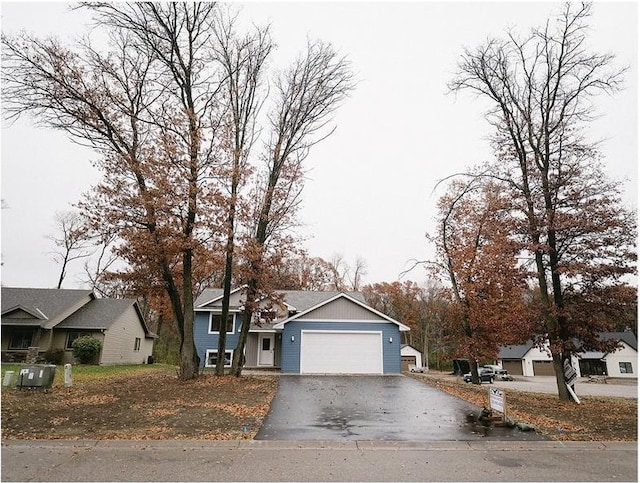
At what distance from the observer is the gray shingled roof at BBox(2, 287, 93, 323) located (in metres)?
24.4

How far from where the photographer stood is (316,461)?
18.3 ft

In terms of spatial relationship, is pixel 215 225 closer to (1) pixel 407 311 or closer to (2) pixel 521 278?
(2) pixel 521 278

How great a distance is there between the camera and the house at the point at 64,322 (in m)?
24.0

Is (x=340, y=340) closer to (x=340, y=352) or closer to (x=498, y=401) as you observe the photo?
(x=340, y=352)

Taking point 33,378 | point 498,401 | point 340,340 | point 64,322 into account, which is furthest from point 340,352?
point 64,322

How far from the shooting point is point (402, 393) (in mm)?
13211

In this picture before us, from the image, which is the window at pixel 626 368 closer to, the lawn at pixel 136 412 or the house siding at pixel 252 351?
the house siding at pixel 252 351

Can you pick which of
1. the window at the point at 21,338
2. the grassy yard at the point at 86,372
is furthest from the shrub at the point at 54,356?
the grassy yard at the point at 86,372

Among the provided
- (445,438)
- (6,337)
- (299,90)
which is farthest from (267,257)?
(6,337)

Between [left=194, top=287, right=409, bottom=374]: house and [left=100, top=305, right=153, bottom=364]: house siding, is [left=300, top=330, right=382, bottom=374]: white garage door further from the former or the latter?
[left=100, top=305, right=153, bottom=364]: house siding

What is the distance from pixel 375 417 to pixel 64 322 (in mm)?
24240

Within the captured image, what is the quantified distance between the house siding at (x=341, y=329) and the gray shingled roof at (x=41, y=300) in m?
14.9

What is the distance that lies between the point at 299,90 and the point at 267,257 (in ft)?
24.3

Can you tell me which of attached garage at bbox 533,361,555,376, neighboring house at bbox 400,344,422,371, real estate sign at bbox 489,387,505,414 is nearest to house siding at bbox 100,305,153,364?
real estate sign at bbox 489,387,505,414
